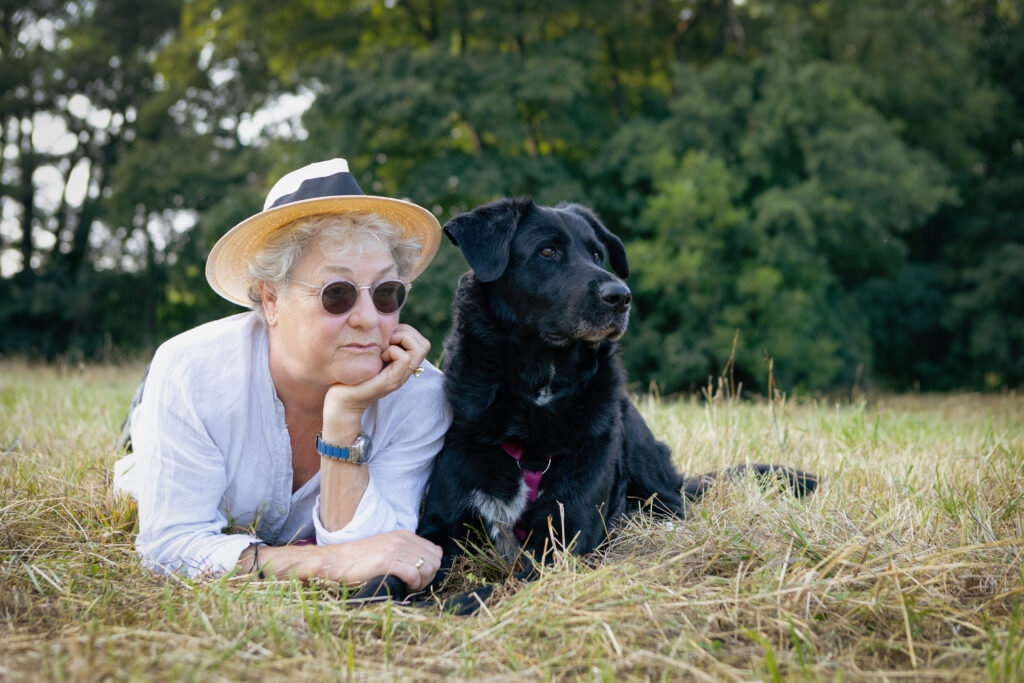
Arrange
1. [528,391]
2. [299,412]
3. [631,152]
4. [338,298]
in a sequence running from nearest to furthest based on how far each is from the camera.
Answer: [338,298] → [299,412] → [528,391] → [631,152]

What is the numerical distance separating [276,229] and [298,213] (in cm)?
11

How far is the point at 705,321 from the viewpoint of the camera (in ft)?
47.6

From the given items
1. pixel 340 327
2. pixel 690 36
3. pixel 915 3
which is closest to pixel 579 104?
pixel 690 36

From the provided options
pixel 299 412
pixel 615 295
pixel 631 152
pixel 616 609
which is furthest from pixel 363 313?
pixel 631 152

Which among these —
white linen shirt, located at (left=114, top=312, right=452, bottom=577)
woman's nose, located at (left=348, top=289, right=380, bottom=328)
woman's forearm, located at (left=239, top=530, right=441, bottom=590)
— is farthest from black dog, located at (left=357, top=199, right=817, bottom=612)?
woman's nose, located at (left=348, top=289, right=380, bottom=328)

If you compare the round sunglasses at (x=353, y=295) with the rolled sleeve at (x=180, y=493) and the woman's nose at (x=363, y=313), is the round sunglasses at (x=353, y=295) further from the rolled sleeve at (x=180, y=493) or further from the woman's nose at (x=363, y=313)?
the rolled sleeve at (x=180, y=493)

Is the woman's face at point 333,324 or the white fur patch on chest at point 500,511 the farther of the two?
the white fur patch on chest at point 500,511

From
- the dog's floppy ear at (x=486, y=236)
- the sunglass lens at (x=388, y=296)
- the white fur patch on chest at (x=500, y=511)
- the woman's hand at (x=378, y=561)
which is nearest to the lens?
the woman's hand at (x=378, y=561)

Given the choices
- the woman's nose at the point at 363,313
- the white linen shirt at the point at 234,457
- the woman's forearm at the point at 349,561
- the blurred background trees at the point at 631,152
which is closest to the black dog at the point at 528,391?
the white linen shirt at the point at 234,457

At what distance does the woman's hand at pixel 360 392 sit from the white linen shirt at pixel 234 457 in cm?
19

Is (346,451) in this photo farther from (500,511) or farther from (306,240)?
(306,240)

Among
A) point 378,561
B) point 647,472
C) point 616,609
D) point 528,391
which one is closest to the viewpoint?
point 616,609

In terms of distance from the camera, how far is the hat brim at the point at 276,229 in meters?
2.38

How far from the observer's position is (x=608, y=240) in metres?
3.33
